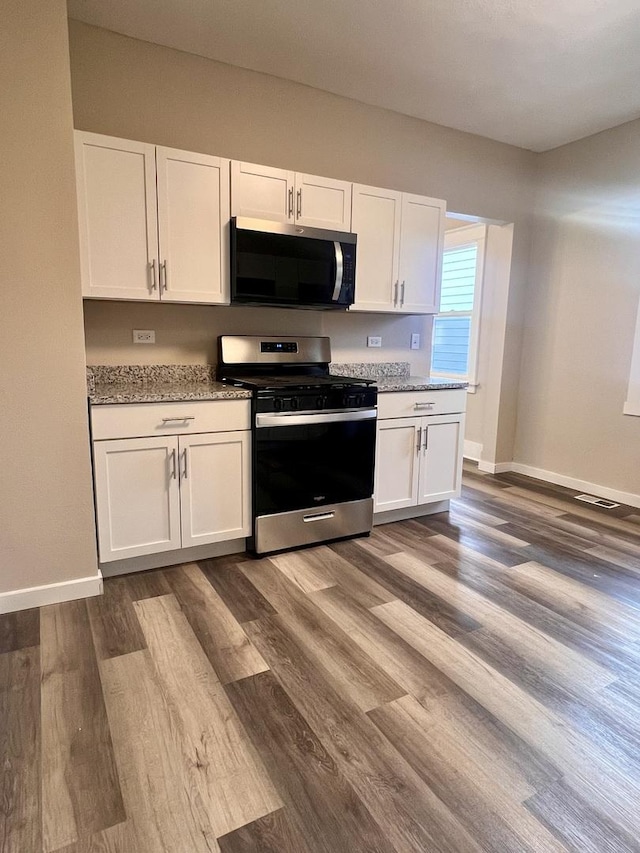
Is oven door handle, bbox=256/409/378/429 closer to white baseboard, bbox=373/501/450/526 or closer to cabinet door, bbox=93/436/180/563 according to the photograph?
cabinet door, bbox=93/436/180/563

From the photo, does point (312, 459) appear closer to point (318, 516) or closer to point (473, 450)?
point (318, 516)

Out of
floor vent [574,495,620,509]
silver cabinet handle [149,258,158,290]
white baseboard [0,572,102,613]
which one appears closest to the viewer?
white baseboard [0,572,102,613]

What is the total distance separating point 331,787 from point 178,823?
39 centimetres

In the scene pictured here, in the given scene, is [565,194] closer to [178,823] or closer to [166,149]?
[166,149]

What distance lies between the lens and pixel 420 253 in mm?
3281

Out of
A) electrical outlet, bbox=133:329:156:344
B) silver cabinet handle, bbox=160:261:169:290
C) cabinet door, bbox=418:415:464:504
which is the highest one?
silver cabinet handle, bbox=160:261:169:290

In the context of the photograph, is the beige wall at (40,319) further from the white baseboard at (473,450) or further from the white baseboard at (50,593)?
the white baseboard at (473,450)

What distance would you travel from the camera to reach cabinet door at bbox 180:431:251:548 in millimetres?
2484

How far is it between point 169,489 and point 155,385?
0.69m

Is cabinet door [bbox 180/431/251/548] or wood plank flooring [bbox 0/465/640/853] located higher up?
cabinet door [bbox 180/431/251/548]

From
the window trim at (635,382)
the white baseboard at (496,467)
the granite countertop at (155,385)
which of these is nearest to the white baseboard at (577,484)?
the white baseboard at (496,467)

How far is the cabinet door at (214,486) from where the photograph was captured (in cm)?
248

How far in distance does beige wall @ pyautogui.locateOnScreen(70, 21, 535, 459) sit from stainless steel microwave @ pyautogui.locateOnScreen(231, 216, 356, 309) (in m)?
0.37

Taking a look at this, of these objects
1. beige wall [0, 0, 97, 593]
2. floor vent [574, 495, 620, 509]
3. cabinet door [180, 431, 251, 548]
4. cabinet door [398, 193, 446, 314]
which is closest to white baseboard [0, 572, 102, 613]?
beige wall [0, 0, 97, 593]
